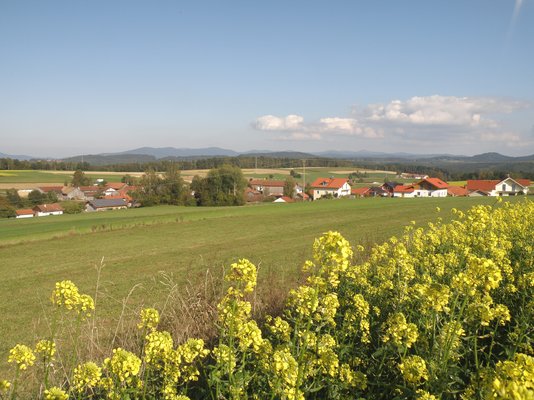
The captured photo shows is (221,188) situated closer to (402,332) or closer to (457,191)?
(457,191)

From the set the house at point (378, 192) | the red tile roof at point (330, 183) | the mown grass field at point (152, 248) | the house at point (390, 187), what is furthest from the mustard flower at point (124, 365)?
the red tile roof at point (330, 183)

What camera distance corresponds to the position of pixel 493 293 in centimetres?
450

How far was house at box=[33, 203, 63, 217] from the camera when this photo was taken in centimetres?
7306

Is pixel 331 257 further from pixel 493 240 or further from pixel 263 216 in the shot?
pixel 263 216

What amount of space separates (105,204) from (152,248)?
178 ft

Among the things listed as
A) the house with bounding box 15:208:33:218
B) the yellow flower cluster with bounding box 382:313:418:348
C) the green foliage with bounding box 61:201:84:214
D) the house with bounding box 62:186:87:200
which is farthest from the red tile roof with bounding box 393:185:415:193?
the yellow flower cluster with bounding box 382:313:418:348

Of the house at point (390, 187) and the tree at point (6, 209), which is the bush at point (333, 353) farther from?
the house at point (390, 187)

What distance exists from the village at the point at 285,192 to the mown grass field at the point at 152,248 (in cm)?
2942

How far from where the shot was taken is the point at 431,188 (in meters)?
91.9

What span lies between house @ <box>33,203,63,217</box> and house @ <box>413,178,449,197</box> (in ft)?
258

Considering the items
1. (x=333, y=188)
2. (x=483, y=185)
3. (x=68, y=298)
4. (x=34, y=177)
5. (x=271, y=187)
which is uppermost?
(x=68, y=298)

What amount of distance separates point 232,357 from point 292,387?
0.46 m

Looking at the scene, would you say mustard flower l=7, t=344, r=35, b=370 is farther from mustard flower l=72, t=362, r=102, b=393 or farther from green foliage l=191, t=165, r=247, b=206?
green foliage l=191, t=165, r=247, b=206

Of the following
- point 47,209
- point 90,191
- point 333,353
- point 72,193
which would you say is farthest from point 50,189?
point 333,353
